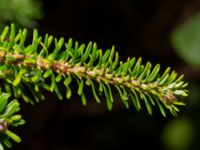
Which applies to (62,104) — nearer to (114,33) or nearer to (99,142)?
(99,142)

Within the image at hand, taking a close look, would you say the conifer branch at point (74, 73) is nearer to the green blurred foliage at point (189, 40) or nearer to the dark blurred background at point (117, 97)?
the green blurred foliage at point (189, 40)

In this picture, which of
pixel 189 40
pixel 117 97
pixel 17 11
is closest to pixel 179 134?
pixel 117 97

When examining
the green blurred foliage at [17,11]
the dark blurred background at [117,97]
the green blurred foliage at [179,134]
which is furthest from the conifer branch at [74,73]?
the green blurred foliage at [179,134]

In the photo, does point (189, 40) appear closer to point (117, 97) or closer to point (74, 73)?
point (117, 97)

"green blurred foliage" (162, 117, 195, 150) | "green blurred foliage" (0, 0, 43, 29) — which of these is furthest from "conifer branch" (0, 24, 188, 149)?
"green blurred foliage" (162, 117, 195, 150)

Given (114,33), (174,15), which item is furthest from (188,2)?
(114,33)
